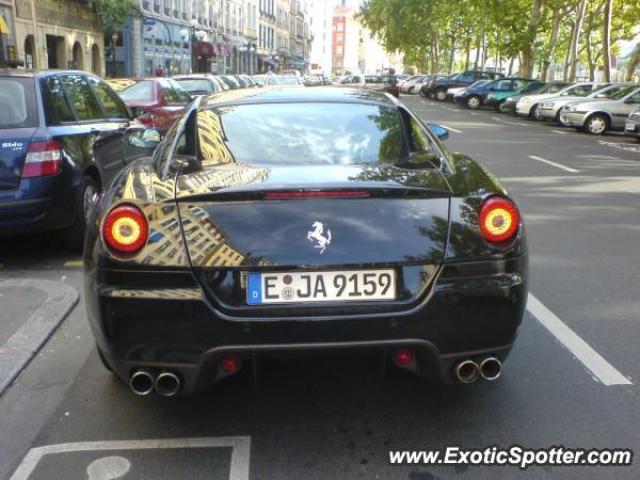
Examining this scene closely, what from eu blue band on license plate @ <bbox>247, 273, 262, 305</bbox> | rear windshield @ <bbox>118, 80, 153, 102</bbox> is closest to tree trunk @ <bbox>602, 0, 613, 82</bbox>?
rear windshield @ <bbox>118, 80, 153, 102</bbox>

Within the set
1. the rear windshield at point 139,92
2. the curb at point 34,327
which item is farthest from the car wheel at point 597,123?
the curb at point 34,327

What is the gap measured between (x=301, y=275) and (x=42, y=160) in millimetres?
3745

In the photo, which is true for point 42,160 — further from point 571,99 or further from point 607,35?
point 607,35

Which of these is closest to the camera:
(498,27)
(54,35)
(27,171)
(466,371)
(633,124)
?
(466,371)

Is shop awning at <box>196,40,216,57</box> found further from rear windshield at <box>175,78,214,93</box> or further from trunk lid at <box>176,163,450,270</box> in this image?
trunk lid at <box>176,163,450,270</box>

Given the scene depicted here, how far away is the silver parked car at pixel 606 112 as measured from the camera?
21.1 metres

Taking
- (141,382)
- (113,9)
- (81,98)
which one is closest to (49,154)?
(81,98)

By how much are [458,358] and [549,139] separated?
17.5 meters

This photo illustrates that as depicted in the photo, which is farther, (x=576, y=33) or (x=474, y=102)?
(x=474, y=102)

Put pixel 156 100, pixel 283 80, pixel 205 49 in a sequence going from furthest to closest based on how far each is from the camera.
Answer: pixel 205 49, pixel 283 80, pixel 156 100

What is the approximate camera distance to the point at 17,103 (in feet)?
19.9

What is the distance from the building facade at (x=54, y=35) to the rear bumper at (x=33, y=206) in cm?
2300

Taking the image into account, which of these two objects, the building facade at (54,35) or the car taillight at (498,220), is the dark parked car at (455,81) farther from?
the car taillight at (498,220)

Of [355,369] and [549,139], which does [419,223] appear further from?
[549,139]
